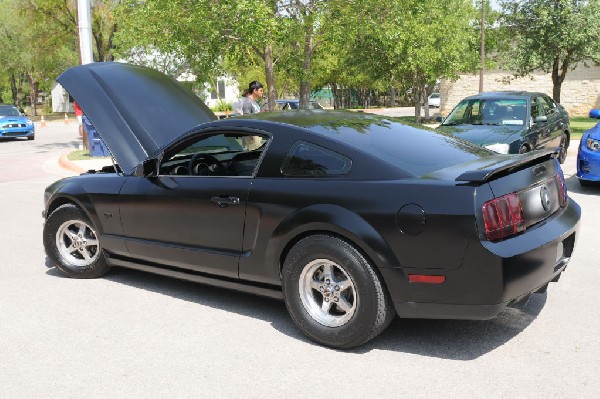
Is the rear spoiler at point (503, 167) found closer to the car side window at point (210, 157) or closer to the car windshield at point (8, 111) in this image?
the car side window at point (210, 157)

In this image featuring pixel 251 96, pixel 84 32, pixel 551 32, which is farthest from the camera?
pixel 551 32

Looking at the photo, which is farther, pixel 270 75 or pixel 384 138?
pixel 270 75

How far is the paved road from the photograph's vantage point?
3600 millimetres

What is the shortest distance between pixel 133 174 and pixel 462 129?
658 cm

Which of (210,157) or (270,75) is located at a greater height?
(270,75)

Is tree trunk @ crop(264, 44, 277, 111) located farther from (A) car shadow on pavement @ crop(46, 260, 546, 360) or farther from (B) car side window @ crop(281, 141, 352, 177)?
(B) car side window @ crop(281, 141, 352, 177)

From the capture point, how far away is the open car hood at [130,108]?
5.69 m

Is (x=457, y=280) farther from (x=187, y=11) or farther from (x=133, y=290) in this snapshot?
(x=187, y=11)

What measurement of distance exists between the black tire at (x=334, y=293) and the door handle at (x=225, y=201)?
1.94ft

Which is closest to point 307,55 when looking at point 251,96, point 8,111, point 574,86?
point 251,96

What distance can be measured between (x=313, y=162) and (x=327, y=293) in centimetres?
88

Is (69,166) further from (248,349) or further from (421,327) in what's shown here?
(421,327)

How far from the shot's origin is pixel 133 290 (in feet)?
18.2

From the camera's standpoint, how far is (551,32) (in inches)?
923
